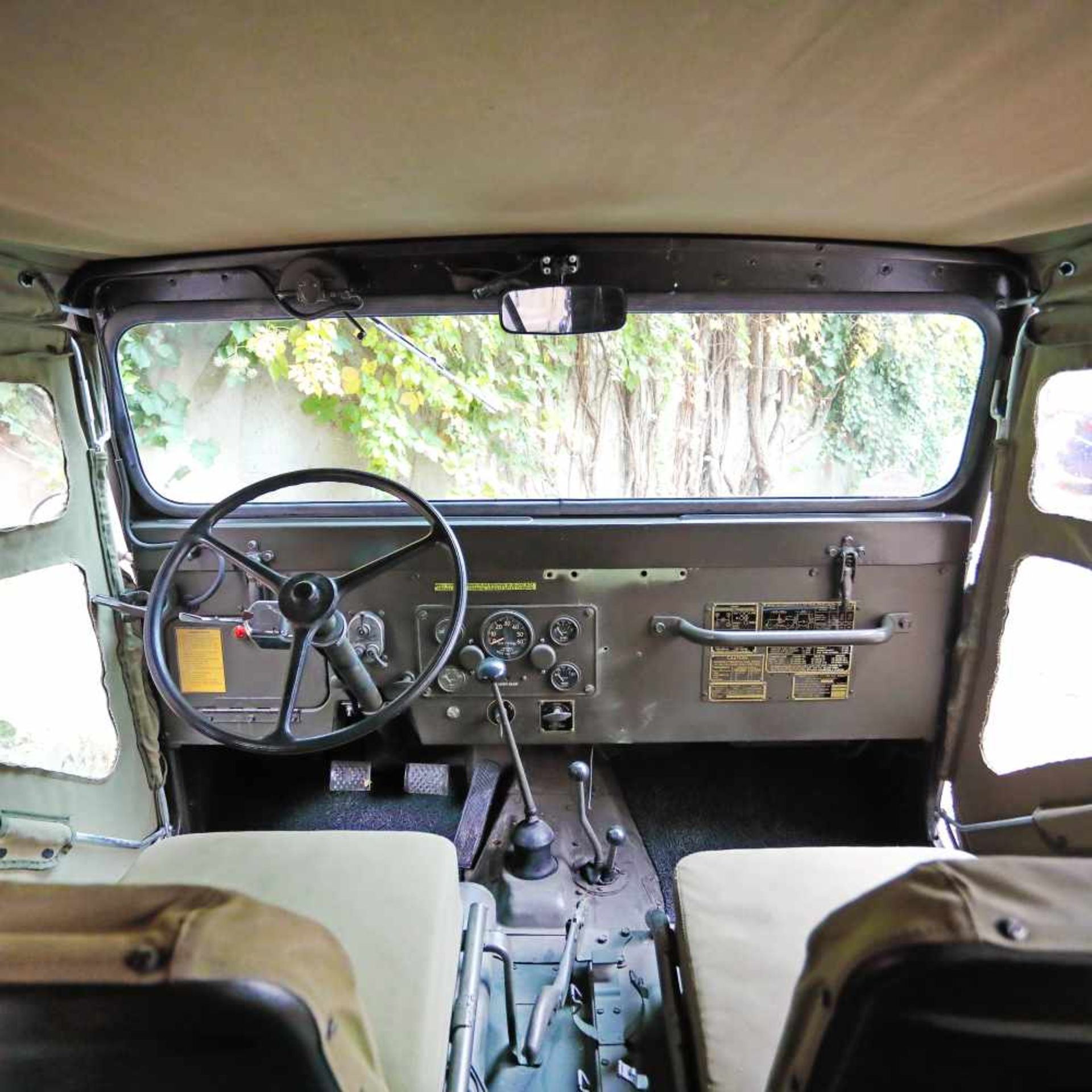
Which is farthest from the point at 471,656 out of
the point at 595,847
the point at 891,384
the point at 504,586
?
the point at 891,384

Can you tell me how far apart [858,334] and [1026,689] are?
1052 mm

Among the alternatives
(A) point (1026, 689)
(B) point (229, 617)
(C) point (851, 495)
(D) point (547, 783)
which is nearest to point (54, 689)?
(B) point (229, 617)

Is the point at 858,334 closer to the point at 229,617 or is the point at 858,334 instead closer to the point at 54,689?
the point at 229,617

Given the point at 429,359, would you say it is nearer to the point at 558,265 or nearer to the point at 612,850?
the point at 558,265

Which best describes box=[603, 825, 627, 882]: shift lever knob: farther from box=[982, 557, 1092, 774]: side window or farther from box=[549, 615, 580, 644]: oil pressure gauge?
box=[982, 557, 1092, 774]: side window

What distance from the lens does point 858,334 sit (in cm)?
197

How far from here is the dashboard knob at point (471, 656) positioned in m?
2.11

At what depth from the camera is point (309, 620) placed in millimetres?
1552

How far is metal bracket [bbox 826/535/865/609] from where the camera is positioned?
2033mm

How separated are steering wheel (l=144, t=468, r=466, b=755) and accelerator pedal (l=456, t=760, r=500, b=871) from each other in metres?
0.83

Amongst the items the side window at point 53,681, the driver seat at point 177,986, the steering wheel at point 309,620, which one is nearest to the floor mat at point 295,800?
the side window at point 53,681

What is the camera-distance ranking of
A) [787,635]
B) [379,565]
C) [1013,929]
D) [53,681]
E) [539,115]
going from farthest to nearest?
[787,635] < [53,681] < [379,565] < [539,115] < [1013,929]

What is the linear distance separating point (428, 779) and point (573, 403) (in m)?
1.38

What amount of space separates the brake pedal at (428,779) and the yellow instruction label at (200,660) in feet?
2.27
